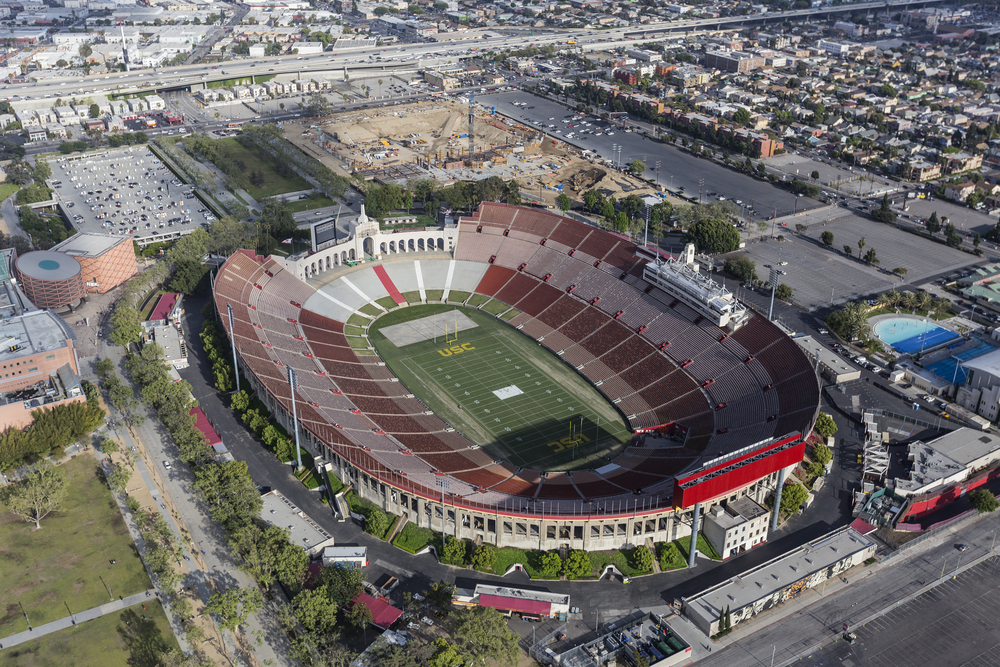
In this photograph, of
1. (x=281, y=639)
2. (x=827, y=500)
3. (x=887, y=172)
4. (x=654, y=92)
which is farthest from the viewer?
(x=654, y=92)

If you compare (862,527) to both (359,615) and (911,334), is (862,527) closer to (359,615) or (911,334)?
(911,334)

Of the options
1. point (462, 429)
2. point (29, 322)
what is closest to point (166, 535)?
point (462, 429)

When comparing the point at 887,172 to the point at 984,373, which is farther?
the point at 887,172

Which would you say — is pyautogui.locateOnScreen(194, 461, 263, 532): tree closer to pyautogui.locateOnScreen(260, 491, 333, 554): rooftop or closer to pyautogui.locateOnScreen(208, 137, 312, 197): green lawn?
pyautogui.locateOnScreen(260, 491, 333, 554): rooftop

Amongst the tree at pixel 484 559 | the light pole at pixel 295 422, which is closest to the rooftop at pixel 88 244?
the light pole at pixel 295 422

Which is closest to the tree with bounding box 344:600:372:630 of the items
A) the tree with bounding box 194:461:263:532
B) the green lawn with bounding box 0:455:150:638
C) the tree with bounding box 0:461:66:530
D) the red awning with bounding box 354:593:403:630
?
the red awning with bounding box 354:593:403:630

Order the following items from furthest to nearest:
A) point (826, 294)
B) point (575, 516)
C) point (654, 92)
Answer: point (654, 92) → point (826, 294) → point (575, 516)

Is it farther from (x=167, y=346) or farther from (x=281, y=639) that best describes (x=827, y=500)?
(x=167, y=346)

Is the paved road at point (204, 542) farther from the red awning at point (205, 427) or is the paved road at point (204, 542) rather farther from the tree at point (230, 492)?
the red awning at point (205, 427)
